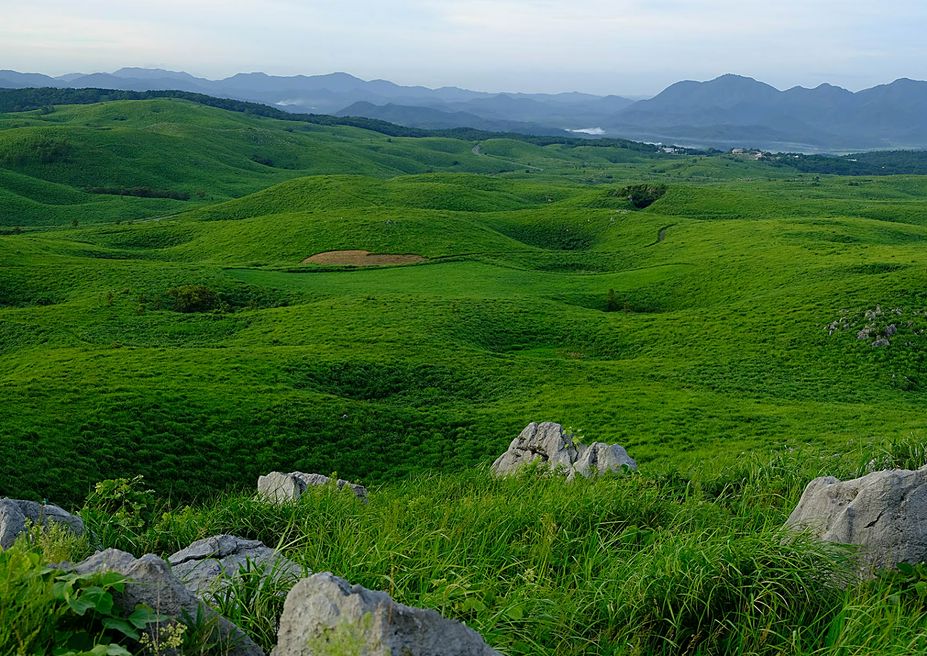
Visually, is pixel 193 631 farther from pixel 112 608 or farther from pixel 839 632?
pixel 839 632

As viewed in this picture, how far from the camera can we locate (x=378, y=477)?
31.2 meters

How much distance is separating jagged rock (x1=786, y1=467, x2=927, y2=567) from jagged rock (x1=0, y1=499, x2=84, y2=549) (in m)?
9.42

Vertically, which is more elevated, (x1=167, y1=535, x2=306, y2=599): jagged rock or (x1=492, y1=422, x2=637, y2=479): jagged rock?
(x1=167, y1=535, x2=306, y2=599): jagged rock

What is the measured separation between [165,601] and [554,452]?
17.6 meters

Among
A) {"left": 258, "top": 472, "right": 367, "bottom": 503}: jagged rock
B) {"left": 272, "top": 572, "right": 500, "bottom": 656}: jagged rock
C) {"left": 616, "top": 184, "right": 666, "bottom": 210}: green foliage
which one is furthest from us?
{"left": 616, "top": 184, "right": 666, "bottom": 210}: green foliage

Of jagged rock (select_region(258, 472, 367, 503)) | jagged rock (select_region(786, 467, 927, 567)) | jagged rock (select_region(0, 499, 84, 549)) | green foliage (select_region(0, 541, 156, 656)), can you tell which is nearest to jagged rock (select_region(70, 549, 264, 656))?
green foliage (select_region(0, 541, 156, 656))

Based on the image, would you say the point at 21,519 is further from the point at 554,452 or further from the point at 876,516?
the point at 554,452

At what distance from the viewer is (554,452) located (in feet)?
73.2

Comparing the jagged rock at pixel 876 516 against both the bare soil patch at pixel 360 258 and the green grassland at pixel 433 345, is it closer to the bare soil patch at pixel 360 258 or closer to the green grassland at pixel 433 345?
the green grassland at pixel 433 345

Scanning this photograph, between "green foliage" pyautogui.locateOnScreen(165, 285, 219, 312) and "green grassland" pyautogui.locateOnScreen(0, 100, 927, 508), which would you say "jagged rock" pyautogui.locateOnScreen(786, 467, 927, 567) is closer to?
"green grassland" pyautogui.locateOnScreen(0, 100, 927, 508)

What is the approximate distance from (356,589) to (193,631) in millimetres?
1468

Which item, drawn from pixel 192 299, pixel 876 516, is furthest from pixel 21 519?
pixel 192 299

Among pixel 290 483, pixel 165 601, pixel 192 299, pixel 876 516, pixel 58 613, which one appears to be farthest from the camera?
pixel 192 299

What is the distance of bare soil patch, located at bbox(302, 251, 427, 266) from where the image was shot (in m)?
87.8
